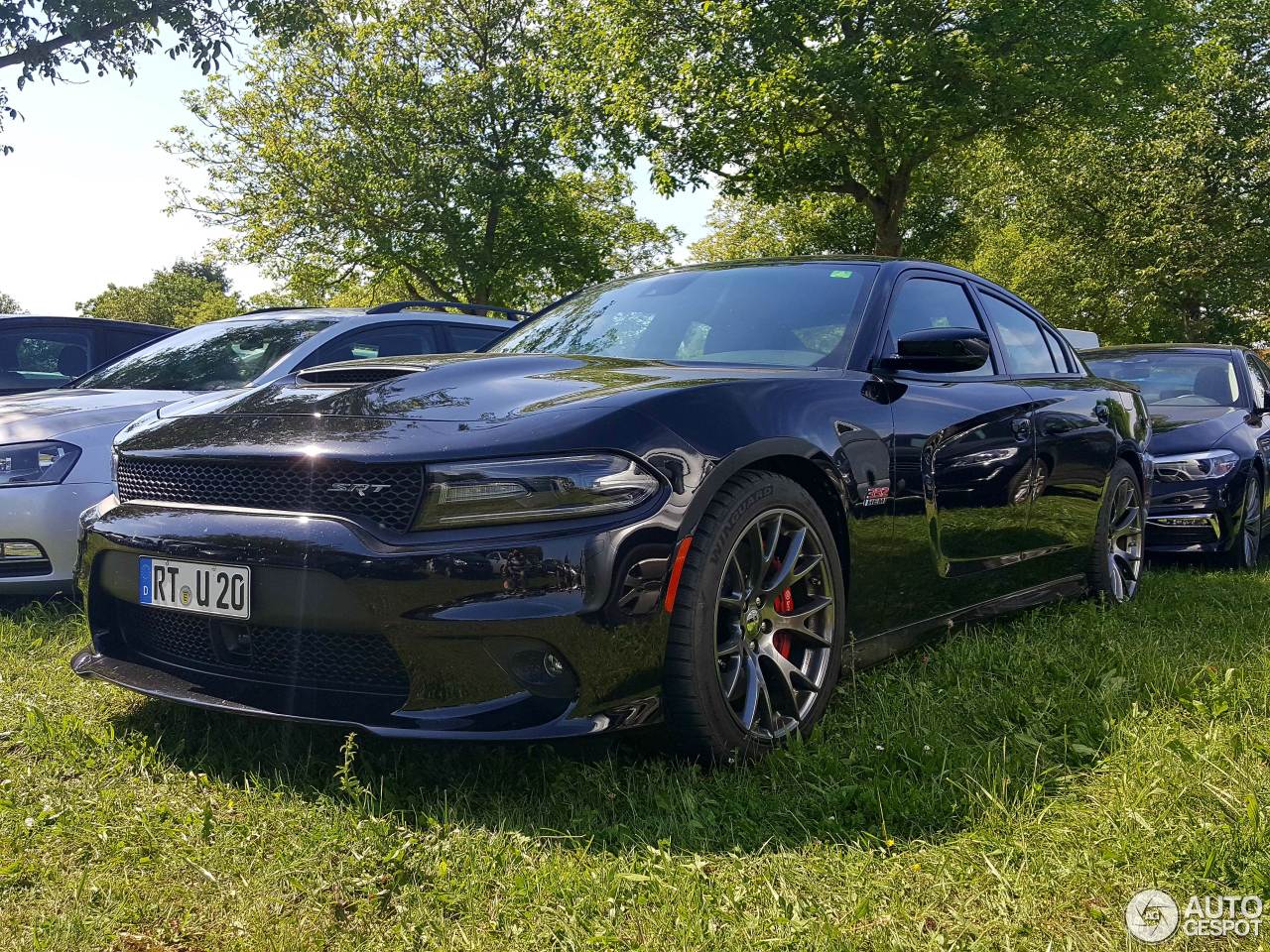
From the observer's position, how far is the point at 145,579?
2.68m

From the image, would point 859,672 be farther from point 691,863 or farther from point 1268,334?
point 1268,334

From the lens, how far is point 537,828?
234 cm

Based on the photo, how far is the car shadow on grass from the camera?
2.36 meters

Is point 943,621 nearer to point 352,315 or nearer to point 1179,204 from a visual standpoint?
point 352,315

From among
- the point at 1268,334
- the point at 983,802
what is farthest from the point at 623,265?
the point at 983,802

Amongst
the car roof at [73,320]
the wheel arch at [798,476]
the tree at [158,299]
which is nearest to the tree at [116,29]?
the car roof at [73,320]

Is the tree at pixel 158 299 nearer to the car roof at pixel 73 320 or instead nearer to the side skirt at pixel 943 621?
the car roof at pixel 73 320

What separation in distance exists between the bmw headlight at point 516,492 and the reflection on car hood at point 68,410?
2.78 meters

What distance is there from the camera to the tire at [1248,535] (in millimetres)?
6176

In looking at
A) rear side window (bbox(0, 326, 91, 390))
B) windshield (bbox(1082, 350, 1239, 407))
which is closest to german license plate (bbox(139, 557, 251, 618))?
rear side window (bbox(0, 326, 91, 390))

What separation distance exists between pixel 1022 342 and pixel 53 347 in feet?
20.3

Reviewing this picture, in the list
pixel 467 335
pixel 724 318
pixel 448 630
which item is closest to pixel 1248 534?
pixel 724 318

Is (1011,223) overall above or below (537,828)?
above

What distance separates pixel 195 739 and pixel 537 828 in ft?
3.83
